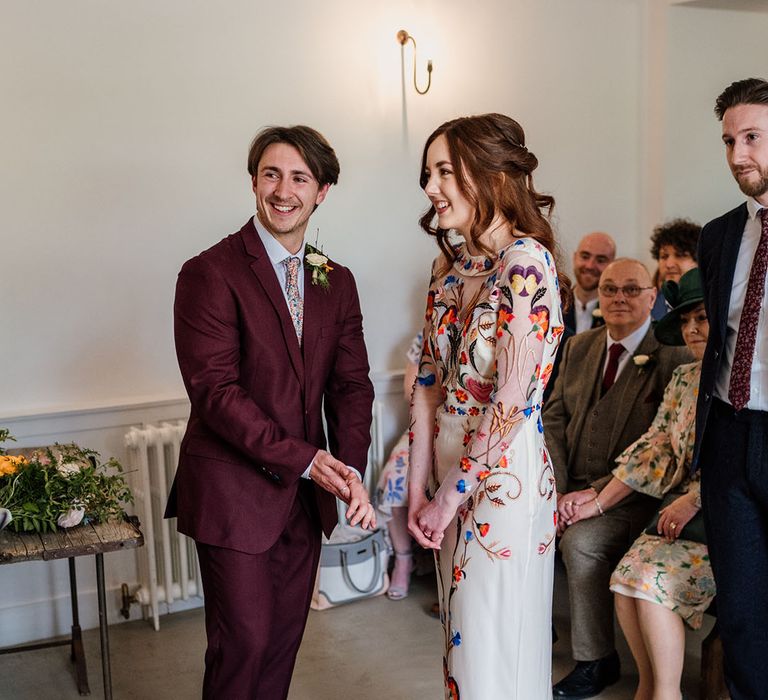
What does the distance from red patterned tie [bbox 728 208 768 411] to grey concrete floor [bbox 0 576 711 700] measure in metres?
1.27

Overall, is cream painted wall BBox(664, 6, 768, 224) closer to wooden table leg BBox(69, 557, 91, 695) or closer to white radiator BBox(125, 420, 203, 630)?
white radiator BBox(125, 420, 203, 630)

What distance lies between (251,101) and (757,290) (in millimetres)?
2348

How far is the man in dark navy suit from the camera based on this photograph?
253cm

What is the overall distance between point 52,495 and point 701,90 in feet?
12.7

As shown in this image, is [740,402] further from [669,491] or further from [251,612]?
[251,612]

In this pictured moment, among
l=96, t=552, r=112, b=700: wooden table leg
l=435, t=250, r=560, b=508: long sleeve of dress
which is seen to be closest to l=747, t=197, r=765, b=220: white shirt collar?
l=435, t=250, r=560, b=508: long sleeve of dress

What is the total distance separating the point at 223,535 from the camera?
96.3 inches

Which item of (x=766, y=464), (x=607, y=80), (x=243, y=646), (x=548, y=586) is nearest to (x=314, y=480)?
(x=243, y=646)

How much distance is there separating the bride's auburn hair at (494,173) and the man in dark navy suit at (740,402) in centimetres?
66

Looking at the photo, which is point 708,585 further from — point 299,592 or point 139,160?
point 139,160

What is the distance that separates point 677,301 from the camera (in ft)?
10.6

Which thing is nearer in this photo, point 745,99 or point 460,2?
point 745,99

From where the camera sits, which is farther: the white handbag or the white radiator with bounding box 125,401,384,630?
the white handbag

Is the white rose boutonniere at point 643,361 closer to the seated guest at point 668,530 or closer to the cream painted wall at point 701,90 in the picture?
the seated guest at point 668,530
